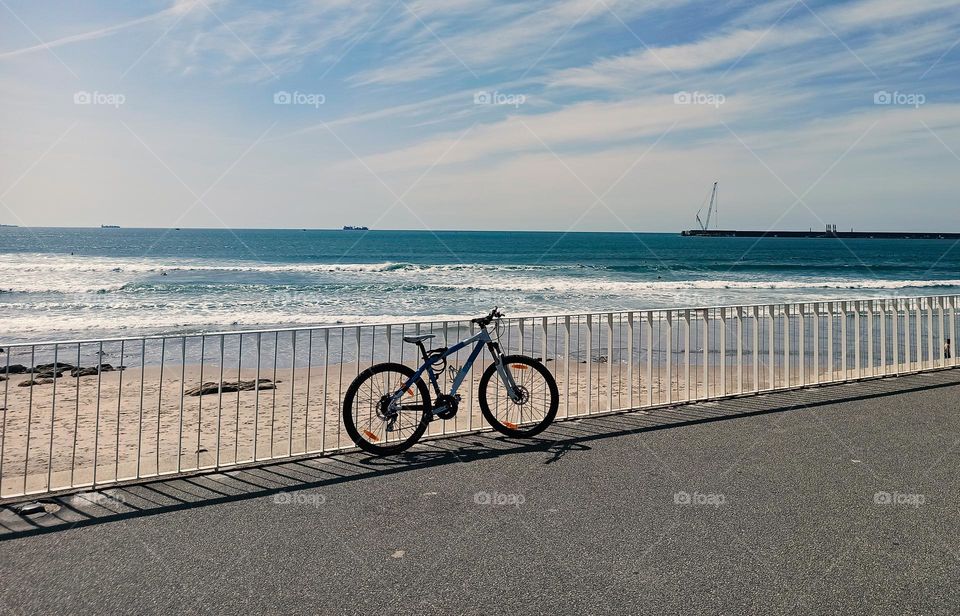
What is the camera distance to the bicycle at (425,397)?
584 centimetres

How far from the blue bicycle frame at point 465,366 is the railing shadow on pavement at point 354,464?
449 mm

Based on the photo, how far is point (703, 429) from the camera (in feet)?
21.1

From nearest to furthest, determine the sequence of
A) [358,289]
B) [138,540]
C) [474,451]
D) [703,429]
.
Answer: [138,540]
[474,451]
[703,429]
[358,289]

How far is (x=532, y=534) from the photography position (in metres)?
3.98

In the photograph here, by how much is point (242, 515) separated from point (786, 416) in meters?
5.12

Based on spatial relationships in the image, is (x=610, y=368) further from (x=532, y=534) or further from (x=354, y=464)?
(x=532, y=534)

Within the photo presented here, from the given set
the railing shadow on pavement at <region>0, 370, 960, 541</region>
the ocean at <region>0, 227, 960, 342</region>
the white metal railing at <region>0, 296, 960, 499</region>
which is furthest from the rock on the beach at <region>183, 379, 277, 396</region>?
the ocean at <region>0, 227, 960, 342</region>

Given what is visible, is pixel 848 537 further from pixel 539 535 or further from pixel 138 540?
pixel 138 540

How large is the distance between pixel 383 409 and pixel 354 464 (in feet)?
1.98

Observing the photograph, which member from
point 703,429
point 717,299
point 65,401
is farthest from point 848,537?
point 717,299

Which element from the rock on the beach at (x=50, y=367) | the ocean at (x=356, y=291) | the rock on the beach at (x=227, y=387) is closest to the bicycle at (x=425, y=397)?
the rock on the beach at (x=227, y=387)

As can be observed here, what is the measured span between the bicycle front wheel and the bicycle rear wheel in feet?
2.06

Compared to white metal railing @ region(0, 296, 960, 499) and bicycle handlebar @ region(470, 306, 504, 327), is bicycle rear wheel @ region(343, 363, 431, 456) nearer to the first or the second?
white metal railing @ region(0, 296, 960, 499)

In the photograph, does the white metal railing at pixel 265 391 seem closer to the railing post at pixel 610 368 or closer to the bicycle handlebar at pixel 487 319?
the railing post at pixel 610 368
